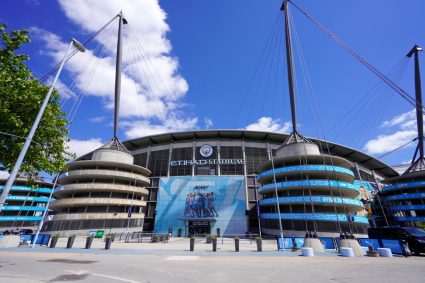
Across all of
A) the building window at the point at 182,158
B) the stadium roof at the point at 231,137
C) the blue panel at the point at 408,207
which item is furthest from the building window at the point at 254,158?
the blue panel at the point at 408,207

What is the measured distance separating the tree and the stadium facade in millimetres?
32667

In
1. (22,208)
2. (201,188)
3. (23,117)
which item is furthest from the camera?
(22,208)

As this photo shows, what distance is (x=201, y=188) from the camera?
166 feet

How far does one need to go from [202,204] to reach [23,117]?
40.4m

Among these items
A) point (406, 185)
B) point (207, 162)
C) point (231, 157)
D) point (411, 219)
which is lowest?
point (411, 219)

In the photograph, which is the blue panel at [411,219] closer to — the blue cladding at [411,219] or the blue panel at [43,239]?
the blue cladding at [411,219]

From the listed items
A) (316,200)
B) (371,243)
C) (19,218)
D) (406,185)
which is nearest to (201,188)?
(316,200)

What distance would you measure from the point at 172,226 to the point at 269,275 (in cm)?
4305

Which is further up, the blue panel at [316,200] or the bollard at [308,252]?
the blue panel at [316,200]

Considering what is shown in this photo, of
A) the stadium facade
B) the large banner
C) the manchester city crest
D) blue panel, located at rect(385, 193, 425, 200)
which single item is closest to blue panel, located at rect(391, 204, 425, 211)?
blue panel, located at rect(385, 193, 425, 200)

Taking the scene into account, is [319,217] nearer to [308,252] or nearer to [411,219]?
[308,252]

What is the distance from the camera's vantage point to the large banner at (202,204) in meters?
47.1

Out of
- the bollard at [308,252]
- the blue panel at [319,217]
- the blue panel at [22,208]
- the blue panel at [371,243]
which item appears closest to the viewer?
the bollard at [308,252]

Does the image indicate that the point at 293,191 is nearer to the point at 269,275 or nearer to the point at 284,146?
the point at 284,146
